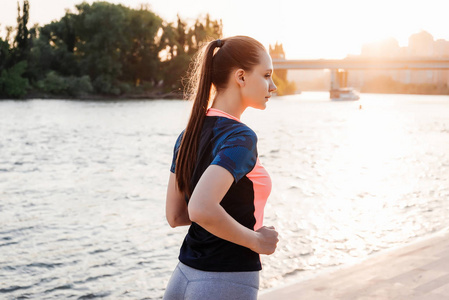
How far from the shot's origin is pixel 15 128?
31.6 metres

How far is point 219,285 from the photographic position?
178 cm

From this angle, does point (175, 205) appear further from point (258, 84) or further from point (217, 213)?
point (258, 84)

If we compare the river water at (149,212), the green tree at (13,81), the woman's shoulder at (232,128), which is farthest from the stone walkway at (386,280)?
the green tree at (13,81)

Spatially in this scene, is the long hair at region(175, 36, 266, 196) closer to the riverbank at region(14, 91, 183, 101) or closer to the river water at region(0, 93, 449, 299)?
the river water at region(0, 93, 449, 299)

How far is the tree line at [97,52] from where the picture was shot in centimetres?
7162

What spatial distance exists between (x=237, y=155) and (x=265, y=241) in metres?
0.30

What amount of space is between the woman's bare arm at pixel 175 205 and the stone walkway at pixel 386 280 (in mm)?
2336

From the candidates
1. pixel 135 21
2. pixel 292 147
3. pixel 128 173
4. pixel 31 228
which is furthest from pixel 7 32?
pixel 31 228

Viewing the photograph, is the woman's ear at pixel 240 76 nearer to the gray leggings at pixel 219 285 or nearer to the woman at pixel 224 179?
the woman at pixel 224 179

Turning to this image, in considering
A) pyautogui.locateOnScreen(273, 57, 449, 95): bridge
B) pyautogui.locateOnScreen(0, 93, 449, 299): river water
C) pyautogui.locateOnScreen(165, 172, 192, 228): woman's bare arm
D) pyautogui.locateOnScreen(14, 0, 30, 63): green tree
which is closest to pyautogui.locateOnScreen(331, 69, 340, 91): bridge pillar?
pyautogui.locateOnScreen(273, 57, 449, 95): bridge

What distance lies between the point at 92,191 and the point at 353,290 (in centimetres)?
947

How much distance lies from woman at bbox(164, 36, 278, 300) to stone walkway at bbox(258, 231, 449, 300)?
252cm

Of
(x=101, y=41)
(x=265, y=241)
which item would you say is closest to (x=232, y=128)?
(x=265, y=241)

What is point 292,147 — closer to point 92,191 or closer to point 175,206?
point 92,191
